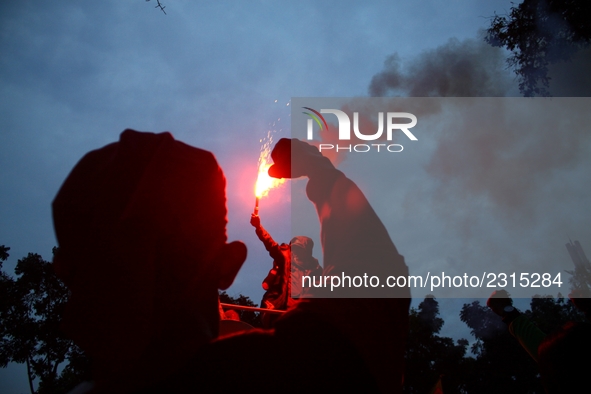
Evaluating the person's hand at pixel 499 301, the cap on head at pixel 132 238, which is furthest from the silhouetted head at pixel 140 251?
the person's hand at pixel 499 301

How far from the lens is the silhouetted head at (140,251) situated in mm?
901

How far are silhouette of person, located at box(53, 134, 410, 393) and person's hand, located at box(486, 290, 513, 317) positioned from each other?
122 inches

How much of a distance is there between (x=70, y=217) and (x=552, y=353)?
281 centimetres

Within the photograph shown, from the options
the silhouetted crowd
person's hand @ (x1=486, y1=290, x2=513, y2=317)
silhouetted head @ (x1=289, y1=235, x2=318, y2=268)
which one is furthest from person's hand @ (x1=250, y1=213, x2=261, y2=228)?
the silhouetted crowd

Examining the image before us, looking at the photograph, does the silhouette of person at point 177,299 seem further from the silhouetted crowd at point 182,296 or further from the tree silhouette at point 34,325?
Answer: the tree silhouette at point 34,325

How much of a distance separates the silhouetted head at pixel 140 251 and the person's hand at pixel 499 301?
3479 mm

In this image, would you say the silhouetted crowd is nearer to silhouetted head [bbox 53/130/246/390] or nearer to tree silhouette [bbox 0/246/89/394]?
silhouetted head [bbox 53/130/246/390]

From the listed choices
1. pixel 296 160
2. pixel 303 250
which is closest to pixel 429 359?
pixel 303 250

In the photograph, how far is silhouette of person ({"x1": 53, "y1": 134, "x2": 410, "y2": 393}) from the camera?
83 cm

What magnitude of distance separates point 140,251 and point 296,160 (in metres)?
0.70

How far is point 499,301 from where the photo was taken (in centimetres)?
361

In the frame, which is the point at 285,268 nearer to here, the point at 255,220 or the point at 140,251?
the point at 255,220

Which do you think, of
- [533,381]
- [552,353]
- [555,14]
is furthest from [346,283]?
[533,381]

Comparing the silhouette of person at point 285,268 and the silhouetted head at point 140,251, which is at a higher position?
the silhouette of person at point 285,268
